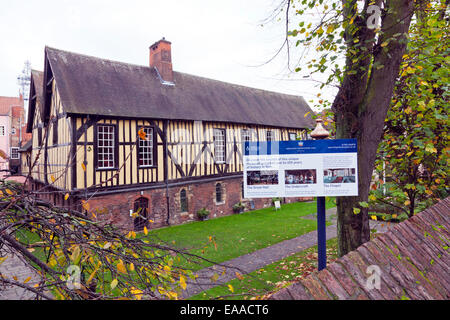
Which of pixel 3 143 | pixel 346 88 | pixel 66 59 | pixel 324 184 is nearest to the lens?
pixel 324 184

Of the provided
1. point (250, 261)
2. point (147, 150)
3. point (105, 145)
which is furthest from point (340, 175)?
point (147, 150)

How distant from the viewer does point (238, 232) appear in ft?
43.1

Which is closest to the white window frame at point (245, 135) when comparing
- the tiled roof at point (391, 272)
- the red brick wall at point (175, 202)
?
the red brick wall at point (175, 202)

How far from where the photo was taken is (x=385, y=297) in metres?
2.10

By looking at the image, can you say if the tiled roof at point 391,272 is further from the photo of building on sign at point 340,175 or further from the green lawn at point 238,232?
the green lawn at point 238,232

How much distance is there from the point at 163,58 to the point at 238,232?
1152cm

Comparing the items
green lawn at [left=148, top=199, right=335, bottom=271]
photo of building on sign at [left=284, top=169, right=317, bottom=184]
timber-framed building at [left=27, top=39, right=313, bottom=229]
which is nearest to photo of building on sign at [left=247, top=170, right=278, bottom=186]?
photo of building on sign at [left=284, top=169, right=317, bottom=184]

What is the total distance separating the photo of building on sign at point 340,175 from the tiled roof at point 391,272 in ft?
3.18

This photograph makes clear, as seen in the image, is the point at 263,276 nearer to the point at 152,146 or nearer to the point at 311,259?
the point at 311,259

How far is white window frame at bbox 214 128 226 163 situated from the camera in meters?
17.4

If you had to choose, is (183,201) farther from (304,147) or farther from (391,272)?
(391,272)

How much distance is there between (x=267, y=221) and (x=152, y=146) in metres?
7.55

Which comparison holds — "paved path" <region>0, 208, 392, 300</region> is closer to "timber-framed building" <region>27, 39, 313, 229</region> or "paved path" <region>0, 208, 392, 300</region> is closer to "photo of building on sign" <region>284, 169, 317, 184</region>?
"timber-framed building" <region>27, 39, 313, 229</region>
